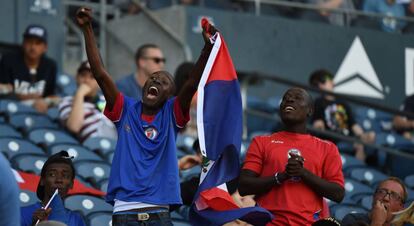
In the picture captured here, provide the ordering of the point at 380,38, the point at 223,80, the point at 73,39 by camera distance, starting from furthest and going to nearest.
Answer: the point at 380,38
the point at 73,39
the point at 223,80

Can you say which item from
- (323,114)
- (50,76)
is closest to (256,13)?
(323,114)

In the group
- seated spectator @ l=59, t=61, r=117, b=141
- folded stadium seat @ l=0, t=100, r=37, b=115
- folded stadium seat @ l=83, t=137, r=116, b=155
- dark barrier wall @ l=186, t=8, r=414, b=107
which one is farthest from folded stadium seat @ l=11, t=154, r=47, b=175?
dark barrier wall @ l=186, t=8, r=414, b=107

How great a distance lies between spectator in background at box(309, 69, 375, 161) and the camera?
41.6ft

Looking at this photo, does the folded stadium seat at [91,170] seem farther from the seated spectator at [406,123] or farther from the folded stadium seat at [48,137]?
the seated spectator at [406,123]

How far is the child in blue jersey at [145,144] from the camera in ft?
23.2

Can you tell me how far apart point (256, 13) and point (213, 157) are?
8.13m

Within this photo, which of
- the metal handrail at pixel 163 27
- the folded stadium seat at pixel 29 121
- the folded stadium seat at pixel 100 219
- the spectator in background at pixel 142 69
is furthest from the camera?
the metal handrail at pixel 163 27

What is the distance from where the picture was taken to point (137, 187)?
7.07m

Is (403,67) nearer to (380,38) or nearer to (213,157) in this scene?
(380,38)

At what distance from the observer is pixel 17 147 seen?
10.4 metres

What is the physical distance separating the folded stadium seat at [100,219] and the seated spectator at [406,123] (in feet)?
18.8

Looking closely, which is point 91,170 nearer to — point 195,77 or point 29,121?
point 29,121

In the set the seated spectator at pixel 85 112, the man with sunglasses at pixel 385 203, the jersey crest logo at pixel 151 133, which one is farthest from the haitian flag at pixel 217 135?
the seated spectator at pixel 85 112

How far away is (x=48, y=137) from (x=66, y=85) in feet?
6.84
